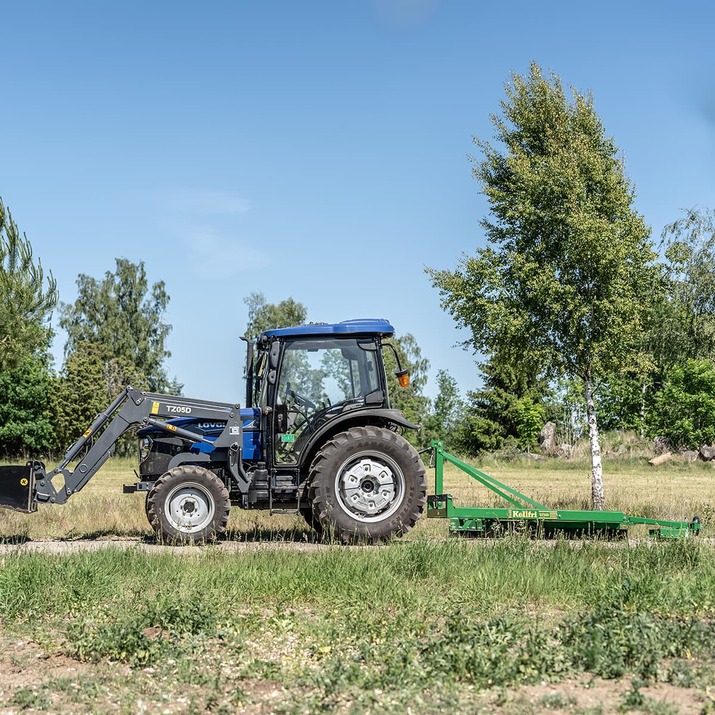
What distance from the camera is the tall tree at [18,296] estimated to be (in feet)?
81.0

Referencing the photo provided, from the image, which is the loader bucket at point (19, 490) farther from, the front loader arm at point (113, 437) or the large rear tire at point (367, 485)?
the large rear tire at point (367, 485)

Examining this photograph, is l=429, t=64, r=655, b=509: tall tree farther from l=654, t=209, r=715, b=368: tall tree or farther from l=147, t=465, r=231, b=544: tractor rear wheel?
l=654, t=209, r=715, b=368: tall tree

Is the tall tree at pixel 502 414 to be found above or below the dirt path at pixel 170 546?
above

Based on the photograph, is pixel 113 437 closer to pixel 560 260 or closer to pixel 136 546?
pixel 136 546

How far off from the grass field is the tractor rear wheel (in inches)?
46.6

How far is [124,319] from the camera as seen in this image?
59688mm

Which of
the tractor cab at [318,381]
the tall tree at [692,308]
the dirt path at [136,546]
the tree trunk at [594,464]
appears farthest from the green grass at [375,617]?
the tall tree at [692,308]

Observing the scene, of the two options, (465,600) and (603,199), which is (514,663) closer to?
(465,600)

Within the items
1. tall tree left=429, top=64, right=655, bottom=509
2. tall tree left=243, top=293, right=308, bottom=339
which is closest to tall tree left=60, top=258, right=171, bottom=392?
tall tree left=243, top=293, right=308, bottom=339

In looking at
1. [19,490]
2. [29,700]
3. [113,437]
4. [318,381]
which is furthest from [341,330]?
[29,700]

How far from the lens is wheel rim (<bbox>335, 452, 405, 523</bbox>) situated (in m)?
11.6

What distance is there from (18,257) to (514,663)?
2225 cm

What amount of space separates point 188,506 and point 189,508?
28 millimetres

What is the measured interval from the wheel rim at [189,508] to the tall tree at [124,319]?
155 ft
